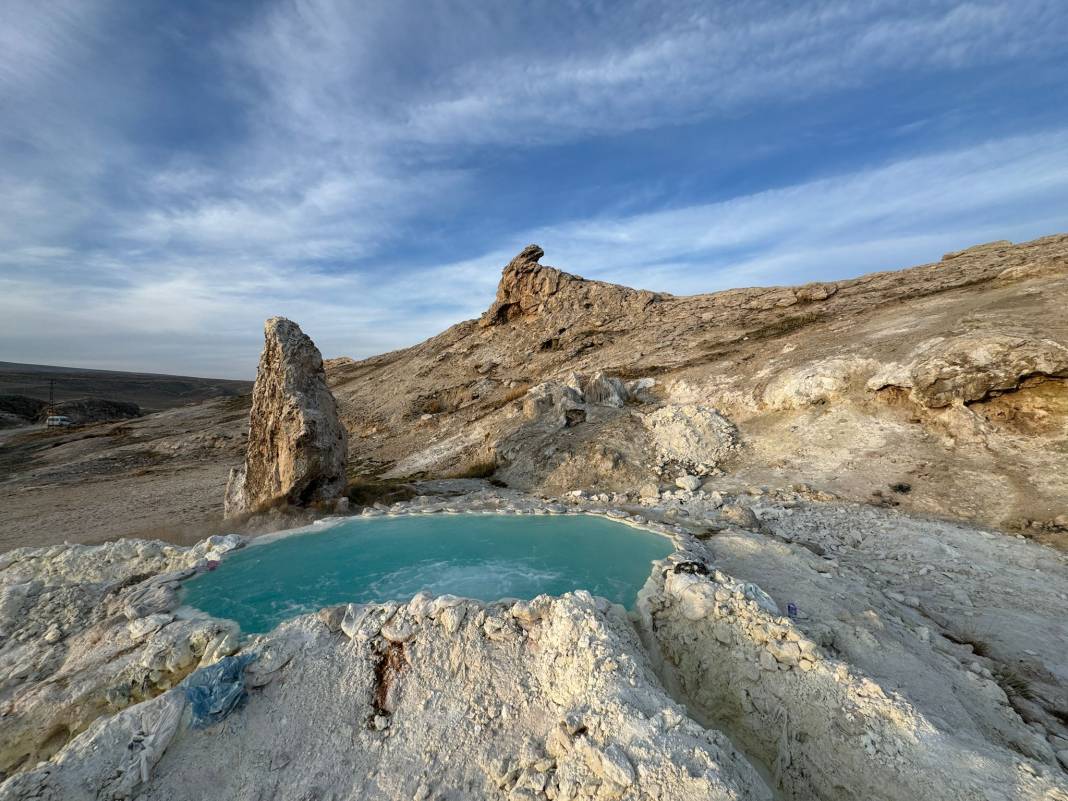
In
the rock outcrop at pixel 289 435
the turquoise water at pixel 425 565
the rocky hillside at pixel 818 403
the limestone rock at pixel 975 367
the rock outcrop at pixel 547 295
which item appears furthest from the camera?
the rock outcrop at pixel 547 295

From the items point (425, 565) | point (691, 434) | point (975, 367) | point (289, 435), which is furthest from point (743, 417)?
point (289, 435)

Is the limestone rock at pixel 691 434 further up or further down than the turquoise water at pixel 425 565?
further up

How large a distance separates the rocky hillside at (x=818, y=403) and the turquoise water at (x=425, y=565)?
7.65 meters

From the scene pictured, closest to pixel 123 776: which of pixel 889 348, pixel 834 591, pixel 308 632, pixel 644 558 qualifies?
pixel 308 632

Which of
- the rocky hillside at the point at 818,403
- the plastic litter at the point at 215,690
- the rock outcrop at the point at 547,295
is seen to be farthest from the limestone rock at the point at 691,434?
the rock outcrop at the point at 547,295

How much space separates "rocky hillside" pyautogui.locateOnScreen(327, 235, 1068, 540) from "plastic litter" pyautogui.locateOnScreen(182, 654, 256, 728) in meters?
15.0

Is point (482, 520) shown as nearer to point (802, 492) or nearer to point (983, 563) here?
point (802, 492)

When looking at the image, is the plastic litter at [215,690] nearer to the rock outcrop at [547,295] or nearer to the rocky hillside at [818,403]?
the rocky hillside at [818,403]

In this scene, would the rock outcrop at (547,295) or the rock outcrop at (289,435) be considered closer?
the rock outcrop at (289,435)

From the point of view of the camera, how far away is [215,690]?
22.5 ft

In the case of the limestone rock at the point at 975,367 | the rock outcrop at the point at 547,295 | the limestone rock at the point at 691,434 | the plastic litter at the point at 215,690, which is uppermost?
the rock outcrop at the point at 547,295

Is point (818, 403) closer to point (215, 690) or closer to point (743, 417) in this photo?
point (743, 417)

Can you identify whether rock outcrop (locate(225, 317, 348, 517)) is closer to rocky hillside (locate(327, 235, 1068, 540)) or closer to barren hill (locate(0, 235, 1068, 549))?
barren hill (locate(0, 235, 1068, 549))

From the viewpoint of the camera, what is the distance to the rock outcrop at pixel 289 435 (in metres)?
18.3
